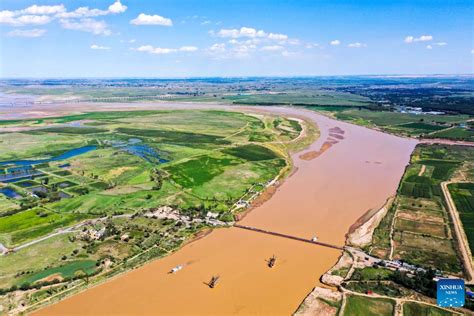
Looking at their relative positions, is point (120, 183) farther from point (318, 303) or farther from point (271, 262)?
point (318, 303)

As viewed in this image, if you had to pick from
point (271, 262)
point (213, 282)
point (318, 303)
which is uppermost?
point (271, 262)

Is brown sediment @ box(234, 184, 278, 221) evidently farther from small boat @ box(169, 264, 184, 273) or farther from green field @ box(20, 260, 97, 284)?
green field @ box(20, 260, 97, 284)

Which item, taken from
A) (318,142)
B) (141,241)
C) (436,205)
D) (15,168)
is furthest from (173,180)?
(318,142)

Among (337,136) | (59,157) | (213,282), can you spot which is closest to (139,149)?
(59,157)

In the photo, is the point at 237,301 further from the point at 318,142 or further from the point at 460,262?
the point at 318,142

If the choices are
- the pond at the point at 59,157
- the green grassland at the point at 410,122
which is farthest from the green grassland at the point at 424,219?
the pond at the point at 59,157

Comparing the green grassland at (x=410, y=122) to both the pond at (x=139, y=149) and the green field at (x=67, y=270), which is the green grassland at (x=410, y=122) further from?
the green field at (x=67, y=270)

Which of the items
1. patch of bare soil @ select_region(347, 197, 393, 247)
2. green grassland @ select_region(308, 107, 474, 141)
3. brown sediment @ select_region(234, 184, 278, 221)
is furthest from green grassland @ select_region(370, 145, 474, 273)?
green grassland @ select_region(308, 107, 474, 141)
